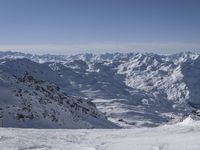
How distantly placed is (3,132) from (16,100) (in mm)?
31623

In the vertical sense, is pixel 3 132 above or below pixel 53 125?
above

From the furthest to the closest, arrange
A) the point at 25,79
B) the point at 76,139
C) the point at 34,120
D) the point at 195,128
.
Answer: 1. the point at 25,79
2. the point at 34,120
3. the point at 195,128
4. the point at 76,139

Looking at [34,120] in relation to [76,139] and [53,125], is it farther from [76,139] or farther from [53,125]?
[76,139]

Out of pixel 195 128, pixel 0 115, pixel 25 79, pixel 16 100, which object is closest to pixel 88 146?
pixel 195 128

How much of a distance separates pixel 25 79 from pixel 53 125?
35.0m

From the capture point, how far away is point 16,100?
4725 centimetres

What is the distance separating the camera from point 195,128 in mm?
17484

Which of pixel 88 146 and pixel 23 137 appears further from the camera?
pixel 23 137

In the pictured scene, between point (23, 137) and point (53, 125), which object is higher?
point (23, 137)

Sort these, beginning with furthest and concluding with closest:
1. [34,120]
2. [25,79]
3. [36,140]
A: [25,79] < [34,120] < [36,140]

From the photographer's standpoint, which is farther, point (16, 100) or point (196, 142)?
point (16, 100)

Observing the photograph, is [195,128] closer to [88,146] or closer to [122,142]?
[122,142]

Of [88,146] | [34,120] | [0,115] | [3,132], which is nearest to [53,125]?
[34,120]

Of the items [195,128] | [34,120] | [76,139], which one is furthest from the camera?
[34,120]
